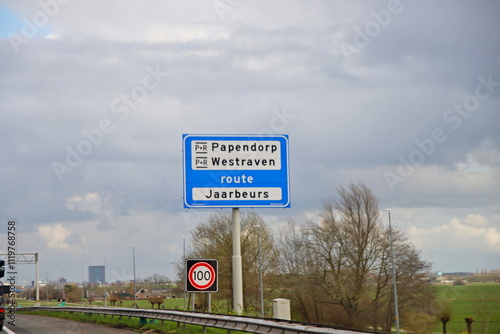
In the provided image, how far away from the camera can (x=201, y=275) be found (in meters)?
21.1

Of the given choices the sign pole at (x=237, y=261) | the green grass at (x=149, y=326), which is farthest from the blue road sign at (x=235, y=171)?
the green grass at (x=149, y=326)

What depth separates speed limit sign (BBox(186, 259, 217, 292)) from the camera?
21.0 m

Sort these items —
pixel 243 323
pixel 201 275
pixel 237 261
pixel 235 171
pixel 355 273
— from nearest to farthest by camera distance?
1. pixel 243 323
2. pixel 201 275
3. pixel 235 171
4. pixel 237 261
5. pixel 355 273

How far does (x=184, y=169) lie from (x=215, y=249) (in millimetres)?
41401

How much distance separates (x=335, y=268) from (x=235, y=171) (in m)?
41.5

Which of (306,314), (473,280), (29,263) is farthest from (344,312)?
(29,263)

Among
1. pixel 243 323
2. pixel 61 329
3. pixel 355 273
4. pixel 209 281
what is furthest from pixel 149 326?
pixel 355 273

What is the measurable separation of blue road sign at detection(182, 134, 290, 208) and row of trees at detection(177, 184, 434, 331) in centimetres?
3392

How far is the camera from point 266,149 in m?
25.7

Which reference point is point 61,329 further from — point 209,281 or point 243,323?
point 243,323

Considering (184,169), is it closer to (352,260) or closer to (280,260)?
(352,260)

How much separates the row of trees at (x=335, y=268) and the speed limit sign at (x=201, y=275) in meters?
38.0

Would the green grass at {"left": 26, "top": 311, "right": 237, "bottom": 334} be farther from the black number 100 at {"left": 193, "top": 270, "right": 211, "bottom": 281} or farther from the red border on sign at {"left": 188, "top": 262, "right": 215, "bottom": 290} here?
the black number 100 at {"left": 193, "top": 270, "right": 211, "bottom": 281}

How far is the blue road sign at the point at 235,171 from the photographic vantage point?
2509cm
